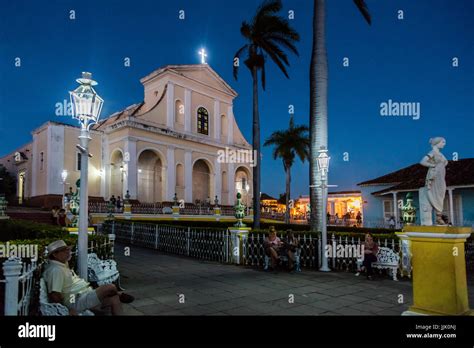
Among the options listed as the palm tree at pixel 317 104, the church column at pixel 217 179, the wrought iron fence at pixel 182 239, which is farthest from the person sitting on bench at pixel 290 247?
the church column at pixel 217 179

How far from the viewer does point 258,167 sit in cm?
1664

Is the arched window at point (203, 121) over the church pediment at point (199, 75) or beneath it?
beneath

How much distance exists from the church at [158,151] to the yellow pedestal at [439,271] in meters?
23.2

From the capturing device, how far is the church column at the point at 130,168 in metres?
26.6

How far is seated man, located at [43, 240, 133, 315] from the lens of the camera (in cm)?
391

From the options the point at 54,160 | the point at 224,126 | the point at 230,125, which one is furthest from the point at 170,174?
the point at 230,125

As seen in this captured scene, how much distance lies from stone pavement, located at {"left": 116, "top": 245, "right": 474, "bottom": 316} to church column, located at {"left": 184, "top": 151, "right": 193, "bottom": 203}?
879 inches

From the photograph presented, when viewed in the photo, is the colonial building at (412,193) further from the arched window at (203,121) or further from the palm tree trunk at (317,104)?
the arched window at (203,121)

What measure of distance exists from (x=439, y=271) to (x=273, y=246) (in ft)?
17.6

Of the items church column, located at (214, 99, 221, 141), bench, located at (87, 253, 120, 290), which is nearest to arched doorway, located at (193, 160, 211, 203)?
church column, located at (214, 99, 221, 141)

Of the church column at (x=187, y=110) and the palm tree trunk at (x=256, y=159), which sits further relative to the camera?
the church column at (x=187, y=110)

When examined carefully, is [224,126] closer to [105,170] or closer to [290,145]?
[290,145]
